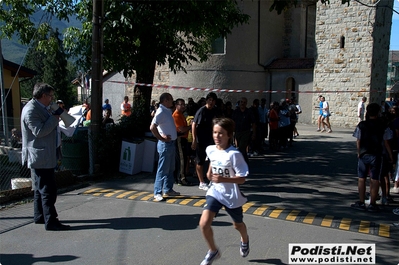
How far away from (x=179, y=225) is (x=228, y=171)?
1811 millimetres

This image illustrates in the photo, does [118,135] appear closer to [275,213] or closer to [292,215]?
[275,213]

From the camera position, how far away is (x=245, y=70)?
79.5 feet

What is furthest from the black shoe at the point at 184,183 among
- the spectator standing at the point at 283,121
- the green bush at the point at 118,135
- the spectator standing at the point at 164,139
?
the spectator standing at the point at 283,121

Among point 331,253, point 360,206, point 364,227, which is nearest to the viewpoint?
point 331,253

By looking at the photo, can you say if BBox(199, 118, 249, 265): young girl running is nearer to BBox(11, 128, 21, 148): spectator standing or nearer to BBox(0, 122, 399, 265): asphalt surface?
BBox(0, 122, 399, 265): asphalt surface

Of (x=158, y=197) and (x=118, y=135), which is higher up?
(x=118, y=135)

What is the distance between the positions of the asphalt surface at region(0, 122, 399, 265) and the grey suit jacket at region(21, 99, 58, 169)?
979mm

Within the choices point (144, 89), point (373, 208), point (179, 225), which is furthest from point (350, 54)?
point (179, 225)

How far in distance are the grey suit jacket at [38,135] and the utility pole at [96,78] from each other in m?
3.48

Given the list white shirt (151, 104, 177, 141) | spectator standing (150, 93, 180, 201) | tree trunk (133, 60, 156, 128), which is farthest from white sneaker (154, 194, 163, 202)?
tree trunk (133, 60, 156, 128)

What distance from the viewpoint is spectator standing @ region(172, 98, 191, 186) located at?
8.20 m

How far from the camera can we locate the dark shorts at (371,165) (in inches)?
246

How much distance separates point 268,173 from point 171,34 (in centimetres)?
421

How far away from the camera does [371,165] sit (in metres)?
6.28
